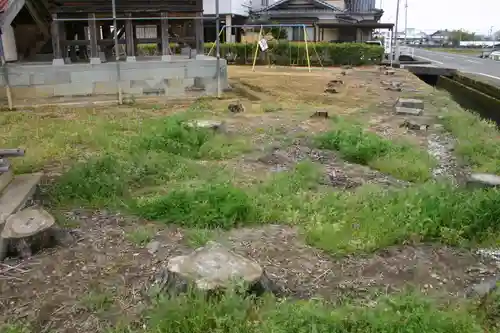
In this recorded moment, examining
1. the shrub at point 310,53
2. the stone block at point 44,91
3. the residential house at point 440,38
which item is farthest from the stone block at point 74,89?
the residential house at point 440,38

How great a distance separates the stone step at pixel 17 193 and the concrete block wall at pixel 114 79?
287 inches

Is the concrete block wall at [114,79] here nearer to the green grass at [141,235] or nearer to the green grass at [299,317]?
the green grass at [141,235]

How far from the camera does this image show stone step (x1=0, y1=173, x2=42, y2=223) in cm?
518

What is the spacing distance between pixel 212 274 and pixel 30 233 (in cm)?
200

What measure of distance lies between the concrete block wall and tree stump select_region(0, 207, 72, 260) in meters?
8.92

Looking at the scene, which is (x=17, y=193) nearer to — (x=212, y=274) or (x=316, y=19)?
(x=212, y=274)

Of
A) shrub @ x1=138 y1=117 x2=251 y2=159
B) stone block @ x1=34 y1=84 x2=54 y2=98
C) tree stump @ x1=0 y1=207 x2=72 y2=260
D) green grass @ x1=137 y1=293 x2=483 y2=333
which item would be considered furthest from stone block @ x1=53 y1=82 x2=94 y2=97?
green grass @ x1=137 y1=293 x2=483 y2=333

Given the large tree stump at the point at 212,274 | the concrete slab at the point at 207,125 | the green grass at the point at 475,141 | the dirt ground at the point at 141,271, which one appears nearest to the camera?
the large tree stump at the point at 212,274

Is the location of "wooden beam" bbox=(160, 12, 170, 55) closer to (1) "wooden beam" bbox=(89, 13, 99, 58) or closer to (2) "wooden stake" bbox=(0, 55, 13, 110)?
(1) "wooden beam" bbox=(89, 13, 99, 58)

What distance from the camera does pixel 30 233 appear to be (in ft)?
14.8

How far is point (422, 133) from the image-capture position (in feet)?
32.7

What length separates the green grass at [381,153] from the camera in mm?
7071

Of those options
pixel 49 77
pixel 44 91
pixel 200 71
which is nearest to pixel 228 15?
pixel 200 71

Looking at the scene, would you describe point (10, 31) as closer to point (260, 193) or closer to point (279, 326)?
point (260, 193)
